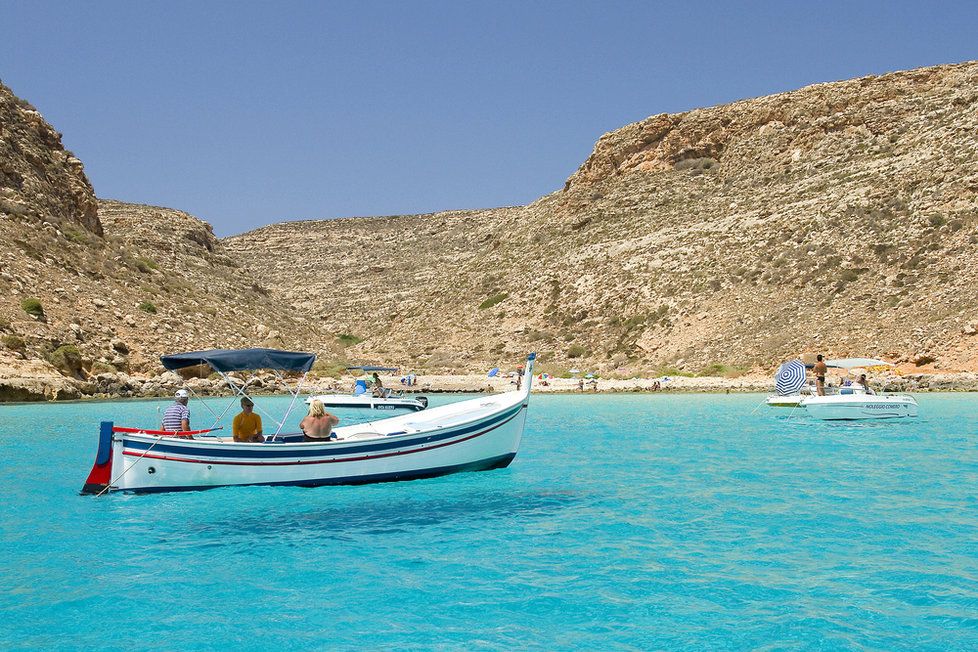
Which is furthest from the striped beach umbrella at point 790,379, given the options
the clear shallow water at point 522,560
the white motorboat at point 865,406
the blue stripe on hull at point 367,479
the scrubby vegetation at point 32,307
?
the scrubby vegetation at point 32,307

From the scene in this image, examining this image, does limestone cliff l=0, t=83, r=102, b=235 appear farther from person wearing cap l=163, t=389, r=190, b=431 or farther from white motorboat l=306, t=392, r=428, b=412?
person wearing cap l=163, t=389, r=190, b=431

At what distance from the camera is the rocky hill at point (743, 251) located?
A: 5341 cm

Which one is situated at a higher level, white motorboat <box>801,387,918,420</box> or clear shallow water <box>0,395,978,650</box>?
white motorboat <box>801,387,918,420</box>

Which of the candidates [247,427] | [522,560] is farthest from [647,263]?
[522,560]

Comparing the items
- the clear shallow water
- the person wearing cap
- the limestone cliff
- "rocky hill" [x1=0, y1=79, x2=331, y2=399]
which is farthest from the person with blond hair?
the limestone cliff

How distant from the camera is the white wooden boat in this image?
1563 cm

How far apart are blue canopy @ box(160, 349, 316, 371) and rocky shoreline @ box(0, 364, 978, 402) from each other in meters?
18.5

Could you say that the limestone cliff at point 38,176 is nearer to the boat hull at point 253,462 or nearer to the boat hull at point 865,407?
the boat hull at point 253,462

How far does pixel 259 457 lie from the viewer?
15.6 m

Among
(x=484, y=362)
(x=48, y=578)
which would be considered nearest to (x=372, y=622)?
(x=48, y=578)

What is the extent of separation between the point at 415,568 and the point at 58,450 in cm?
1697

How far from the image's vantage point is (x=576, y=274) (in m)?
73.8

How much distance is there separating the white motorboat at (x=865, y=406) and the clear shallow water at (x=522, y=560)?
1023 centimetres

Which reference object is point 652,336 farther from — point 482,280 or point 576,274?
point 482,280
